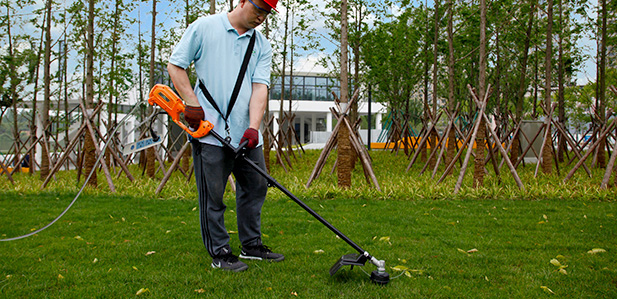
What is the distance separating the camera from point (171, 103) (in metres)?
2.64

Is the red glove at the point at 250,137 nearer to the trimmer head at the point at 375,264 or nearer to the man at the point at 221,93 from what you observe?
the man at the point at 221,93

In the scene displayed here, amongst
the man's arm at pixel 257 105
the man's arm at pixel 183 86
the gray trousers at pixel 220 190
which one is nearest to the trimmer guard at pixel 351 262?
the gray trousers at pixel 220 190

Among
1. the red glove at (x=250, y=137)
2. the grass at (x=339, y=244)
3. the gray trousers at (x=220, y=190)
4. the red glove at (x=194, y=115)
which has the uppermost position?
the red glove at (x=194, y=115)

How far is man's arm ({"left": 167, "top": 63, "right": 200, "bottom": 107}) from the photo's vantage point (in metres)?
2.61

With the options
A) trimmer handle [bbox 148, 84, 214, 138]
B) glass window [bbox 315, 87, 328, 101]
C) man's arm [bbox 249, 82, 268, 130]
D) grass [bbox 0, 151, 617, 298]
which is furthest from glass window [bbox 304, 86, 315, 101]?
trimmer handle [bbox 148, 84, 214, 138]

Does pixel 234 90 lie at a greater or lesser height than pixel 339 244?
greater

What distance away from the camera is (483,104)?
621 centimetres

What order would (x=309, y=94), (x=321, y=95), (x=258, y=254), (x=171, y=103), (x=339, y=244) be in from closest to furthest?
(x=171, y=103) < (x=258, y=254) < (x=339, y=244) < (x=309, y=94) < (x=321, y=95)

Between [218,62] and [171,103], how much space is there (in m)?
0.38

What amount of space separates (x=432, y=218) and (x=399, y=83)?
34.1ft

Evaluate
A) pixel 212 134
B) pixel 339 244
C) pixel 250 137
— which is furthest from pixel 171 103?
pixel 339 244

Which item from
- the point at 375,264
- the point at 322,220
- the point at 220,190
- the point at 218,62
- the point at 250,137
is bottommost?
the point at 375,264

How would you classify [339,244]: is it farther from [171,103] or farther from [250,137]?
[171,103]

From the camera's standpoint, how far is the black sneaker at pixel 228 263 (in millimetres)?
2754
